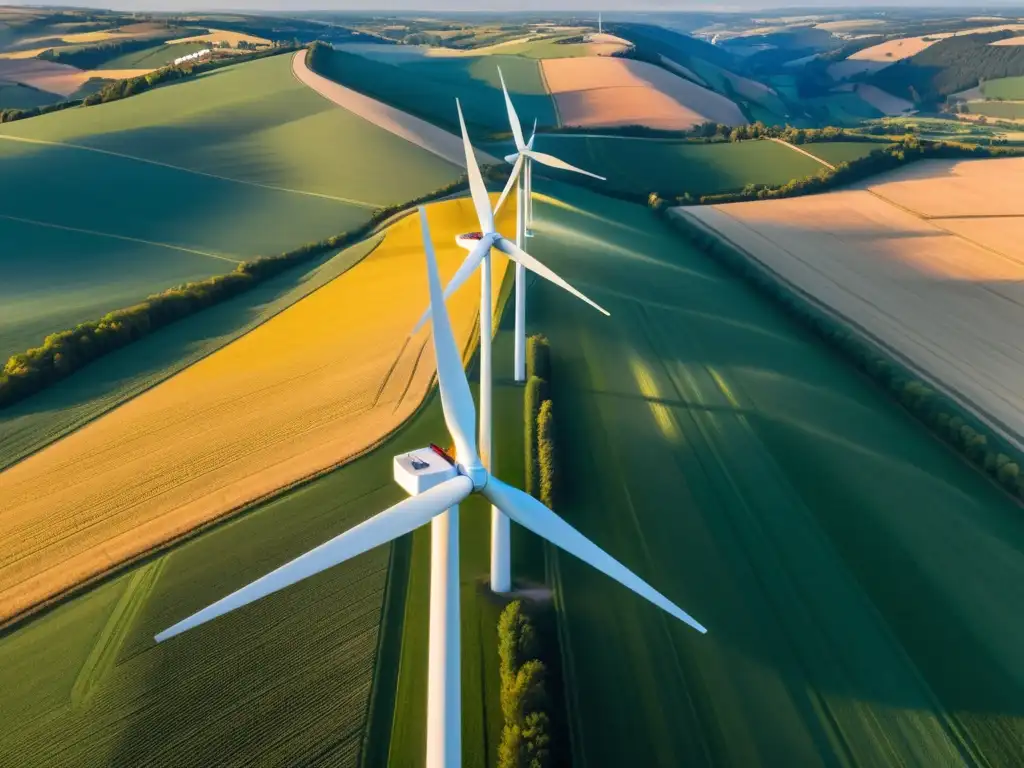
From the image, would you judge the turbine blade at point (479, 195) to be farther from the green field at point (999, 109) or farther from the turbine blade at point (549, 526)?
the green field at point (999, 109)

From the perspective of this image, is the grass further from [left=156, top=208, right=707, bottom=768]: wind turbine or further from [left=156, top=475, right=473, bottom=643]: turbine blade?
[left=156, top=475, right=473, bottom=643]: turbine blade

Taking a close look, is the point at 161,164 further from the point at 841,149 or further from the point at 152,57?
the point at 152,57

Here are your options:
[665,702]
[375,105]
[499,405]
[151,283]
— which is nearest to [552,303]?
[499,405]

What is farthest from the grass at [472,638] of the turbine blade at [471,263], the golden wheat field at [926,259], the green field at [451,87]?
the green field at [451,87]

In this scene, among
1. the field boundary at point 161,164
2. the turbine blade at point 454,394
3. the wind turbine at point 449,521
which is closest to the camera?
the wind turbine at point 449,521

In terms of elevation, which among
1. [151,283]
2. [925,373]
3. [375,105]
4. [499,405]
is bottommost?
[925,373]

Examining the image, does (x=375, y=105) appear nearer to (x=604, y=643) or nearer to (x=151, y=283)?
(x=151, y=283)
